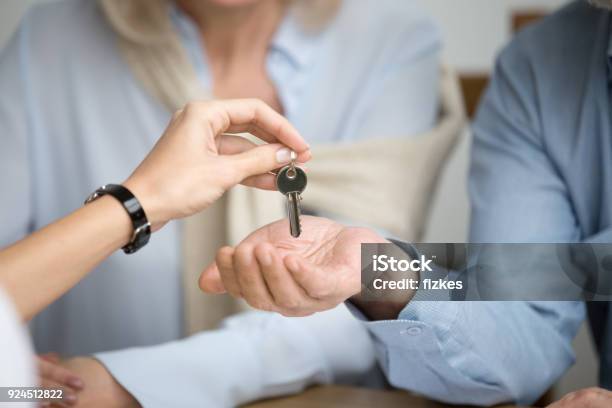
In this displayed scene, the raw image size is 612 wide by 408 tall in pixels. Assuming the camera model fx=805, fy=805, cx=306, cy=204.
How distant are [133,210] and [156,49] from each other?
59cm

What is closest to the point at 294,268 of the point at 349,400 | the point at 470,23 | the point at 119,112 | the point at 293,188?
the point at 293,188

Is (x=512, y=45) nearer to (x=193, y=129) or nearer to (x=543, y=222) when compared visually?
(x=543, y=222)

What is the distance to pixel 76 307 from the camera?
1190mm

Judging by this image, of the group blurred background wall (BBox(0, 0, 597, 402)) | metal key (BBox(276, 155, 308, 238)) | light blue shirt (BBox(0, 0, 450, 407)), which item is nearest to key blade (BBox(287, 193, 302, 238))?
metal key (BBox(276, 155, 308, 238))

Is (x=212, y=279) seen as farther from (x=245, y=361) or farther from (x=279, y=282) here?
(x=245, y=361)

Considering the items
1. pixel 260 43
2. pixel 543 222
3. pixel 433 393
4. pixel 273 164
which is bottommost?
pixel 433 393

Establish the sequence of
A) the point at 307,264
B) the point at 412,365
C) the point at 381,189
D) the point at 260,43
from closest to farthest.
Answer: the point at 307,264, the point at 412,365, the point at 381,189, the point at 260,43

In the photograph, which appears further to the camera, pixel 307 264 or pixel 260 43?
pixel 260 43

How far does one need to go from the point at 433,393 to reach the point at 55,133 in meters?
0.71

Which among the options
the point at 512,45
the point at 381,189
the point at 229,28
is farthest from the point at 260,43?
the point at 512,45

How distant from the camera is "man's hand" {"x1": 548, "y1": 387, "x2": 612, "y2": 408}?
63cm

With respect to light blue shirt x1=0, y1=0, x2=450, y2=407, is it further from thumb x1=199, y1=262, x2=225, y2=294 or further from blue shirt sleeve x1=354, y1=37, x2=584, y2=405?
thumb x1=199, y1=262, x2=225, y2=294

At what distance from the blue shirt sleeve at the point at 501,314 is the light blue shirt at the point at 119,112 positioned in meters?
0.24

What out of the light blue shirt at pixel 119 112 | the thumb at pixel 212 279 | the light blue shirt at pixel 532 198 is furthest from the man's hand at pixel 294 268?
the light blue shirt at pixel 119 112
